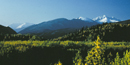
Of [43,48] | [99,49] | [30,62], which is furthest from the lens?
[43,48]

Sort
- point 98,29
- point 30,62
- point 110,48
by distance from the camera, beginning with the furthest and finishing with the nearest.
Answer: point 98,29 < point 110,48 < point 30,62

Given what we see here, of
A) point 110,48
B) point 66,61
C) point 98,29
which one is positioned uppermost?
point 98,29

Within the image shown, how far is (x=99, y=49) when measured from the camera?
591cm

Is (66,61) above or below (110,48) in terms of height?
below

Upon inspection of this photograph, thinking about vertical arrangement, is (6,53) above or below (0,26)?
below

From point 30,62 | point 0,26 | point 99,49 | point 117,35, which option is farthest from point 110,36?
point 0,26

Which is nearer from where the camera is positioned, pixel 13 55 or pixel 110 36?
pixel 13 55

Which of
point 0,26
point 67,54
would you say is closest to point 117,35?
point 67,54

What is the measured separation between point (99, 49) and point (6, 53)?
23.1 ft

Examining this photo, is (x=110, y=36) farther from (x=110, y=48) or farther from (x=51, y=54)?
(x=51, y=54)

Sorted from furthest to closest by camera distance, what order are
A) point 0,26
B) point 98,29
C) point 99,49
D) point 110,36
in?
point 0,26 → point 98,29 → point 110,36 → point 99,49

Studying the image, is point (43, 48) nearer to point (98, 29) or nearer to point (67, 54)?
point (67, 54)

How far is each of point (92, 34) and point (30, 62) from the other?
42.5 m

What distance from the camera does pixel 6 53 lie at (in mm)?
9914
